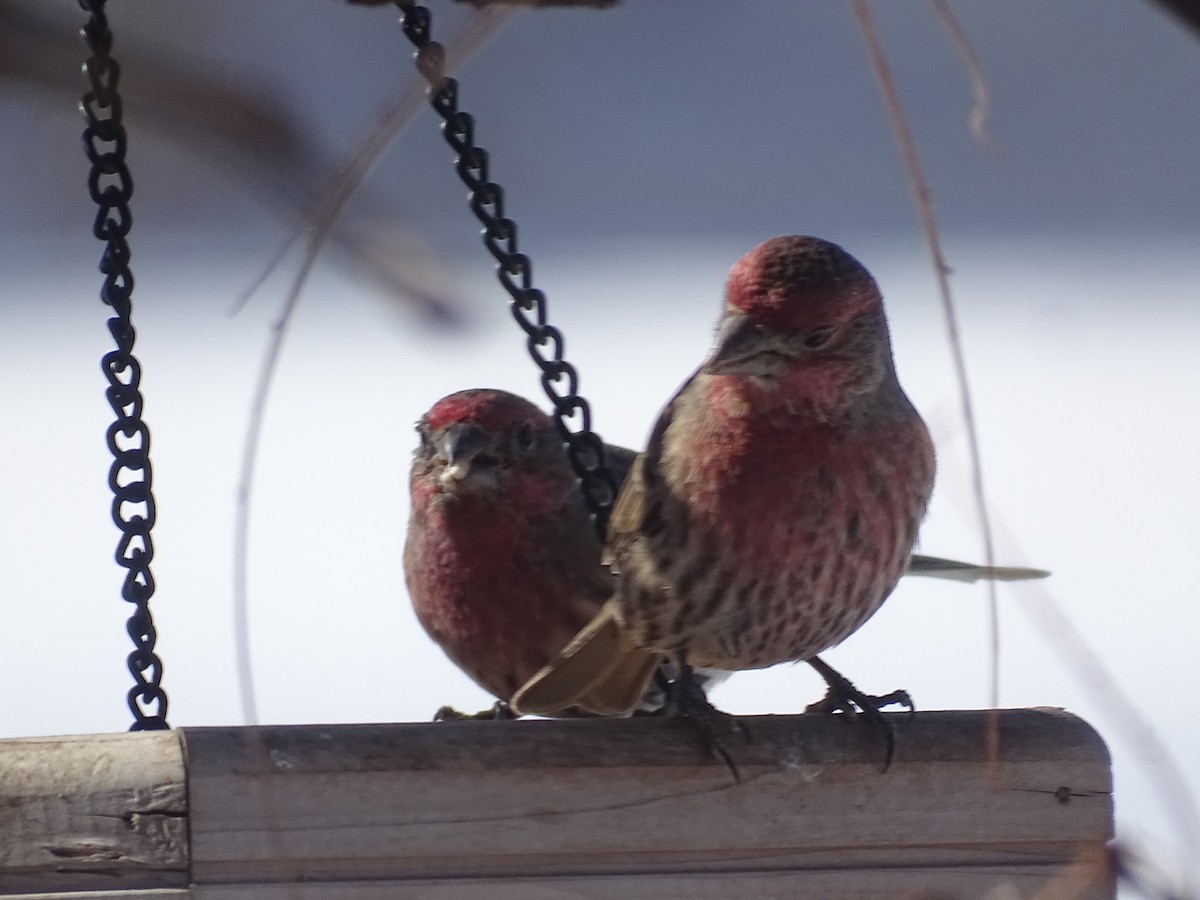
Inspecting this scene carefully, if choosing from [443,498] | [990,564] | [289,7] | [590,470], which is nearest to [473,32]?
[990,564]

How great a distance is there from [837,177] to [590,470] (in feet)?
8.85

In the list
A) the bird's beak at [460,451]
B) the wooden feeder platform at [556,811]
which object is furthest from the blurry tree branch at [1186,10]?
the bird's beak at [460,451]

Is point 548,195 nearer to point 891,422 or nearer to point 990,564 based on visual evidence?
point 891,422

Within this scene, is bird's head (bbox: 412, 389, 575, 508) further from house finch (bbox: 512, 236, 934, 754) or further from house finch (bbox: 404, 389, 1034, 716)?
house finch (bbox: 512, 236, 934, 754)

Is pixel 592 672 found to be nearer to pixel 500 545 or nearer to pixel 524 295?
pixel 500 545

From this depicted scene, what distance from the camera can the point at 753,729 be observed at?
2.49 metres

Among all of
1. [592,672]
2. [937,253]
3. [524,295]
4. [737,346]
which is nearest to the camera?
[937,253]

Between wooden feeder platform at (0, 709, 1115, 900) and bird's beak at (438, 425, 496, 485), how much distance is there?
100cm

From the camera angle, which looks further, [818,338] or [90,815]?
[818,338]

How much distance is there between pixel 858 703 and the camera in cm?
276

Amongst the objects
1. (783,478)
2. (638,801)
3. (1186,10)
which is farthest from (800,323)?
(1186,10)

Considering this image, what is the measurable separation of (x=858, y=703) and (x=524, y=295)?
857 mm

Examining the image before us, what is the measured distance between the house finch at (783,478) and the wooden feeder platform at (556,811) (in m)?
0.25

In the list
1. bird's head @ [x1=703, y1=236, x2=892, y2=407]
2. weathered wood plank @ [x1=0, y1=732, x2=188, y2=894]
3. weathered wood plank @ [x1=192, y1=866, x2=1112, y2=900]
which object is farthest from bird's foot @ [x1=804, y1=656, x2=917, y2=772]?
weathered wood plank @ [x1=0, y1=732, x2=188, y2=894]
